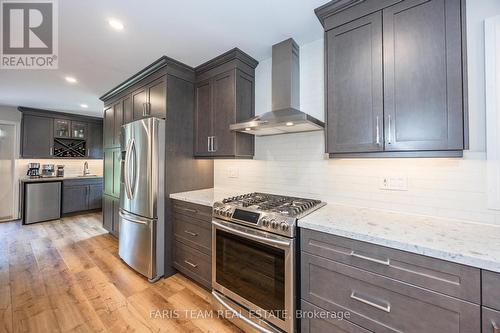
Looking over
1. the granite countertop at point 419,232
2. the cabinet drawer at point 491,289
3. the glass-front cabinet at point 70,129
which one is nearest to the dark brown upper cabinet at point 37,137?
the glass-front cabinet at point 70,129

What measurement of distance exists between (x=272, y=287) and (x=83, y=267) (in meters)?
2.56

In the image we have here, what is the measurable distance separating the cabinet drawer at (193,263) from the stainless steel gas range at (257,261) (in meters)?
0.23

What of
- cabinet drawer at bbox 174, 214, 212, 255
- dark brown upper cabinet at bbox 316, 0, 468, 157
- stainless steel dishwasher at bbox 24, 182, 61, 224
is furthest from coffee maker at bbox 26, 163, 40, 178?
dark brown upper cabinet at bbox 316, 0, 468, 157

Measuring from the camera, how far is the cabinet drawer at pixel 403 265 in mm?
915

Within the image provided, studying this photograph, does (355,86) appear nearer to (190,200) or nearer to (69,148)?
(190,200)

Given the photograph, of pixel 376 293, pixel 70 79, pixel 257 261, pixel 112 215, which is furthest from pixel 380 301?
pixel 70 79

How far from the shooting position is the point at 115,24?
5.90ft

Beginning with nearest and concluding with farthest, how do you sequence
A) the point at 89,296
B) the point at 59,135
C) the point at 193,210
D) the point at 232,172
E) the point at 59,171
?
the point at 89,296 → the point at 193,210 → the point at 232,172 → the point at 59,135 → the point at 59,171

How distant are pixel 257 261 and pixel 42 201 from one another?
546 centimetres

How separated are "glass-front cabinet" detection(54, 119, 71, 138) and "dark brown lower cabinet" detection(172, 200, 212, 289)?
4.74m

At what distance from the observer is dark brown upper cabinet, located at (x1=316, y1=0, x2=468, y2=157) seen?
1211mm

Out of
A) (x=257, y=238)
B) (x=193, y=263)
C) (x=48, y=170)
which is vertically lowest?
(x=193, y=263)

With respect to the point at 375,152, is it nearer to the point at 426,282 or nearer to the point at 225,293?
the point at 426,282

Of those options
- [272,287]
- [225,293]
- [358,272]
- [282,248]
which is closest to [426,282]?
[358,272]
